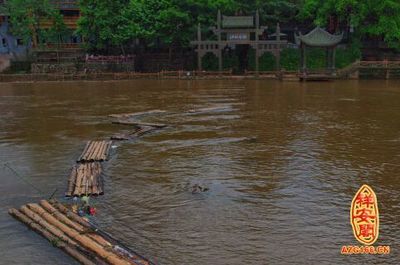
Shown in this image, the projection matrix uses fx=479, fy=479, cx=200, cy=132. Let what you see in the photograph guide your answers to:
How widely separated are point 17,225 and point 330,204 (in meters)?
8.34

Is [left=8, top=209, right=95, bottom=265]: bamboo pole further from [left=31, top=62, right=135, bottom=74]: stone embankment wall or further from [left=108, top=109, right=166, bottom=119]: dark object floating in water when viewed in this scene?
[left=31, top=62, right=135, bottom=74]: stone embankment wall

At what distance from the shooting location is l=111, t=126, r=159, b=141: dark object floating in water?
22109 millimetres

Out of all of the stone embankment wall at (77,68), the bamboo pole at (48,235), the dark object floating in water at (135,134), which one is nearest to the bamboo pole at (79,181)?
the bamboo pole at (48,235)

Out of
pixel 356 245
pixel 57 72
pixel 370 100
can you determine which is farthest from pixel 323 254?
pixel 57 72

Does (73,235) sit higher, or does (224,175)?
(224,175)

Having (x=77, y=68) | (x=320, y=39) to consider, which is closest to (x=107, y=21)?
(x=77, y=68)

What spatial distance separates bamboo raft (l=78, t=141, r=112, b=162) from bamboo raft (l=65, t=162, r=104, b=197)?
75cm

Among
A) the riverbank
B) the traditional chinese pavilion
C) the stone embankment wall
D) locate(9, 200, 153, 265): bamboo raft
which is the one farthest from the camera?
the stone embankment wall

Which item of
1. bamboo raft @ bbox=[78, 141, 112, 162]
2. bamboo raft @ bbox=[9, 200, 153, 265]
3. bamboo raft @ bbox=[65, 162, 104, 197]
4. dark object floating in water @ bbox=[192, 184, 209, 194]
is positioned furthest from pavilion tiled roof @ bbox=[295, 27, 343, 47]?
bamboo raft @ bbox=[9, 200, 153, 265]

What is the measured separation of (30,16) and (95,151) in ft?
158

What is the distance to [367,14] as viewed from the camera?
52.4 metres

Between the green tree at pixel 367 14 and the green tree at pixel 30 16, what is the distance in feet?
108

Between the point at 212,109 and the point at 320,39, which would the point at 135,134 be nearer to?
the point at 212,109

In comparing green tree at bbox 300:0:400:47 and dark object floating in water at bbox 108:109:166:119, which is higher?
green tree at bbox 300:0:400:47
